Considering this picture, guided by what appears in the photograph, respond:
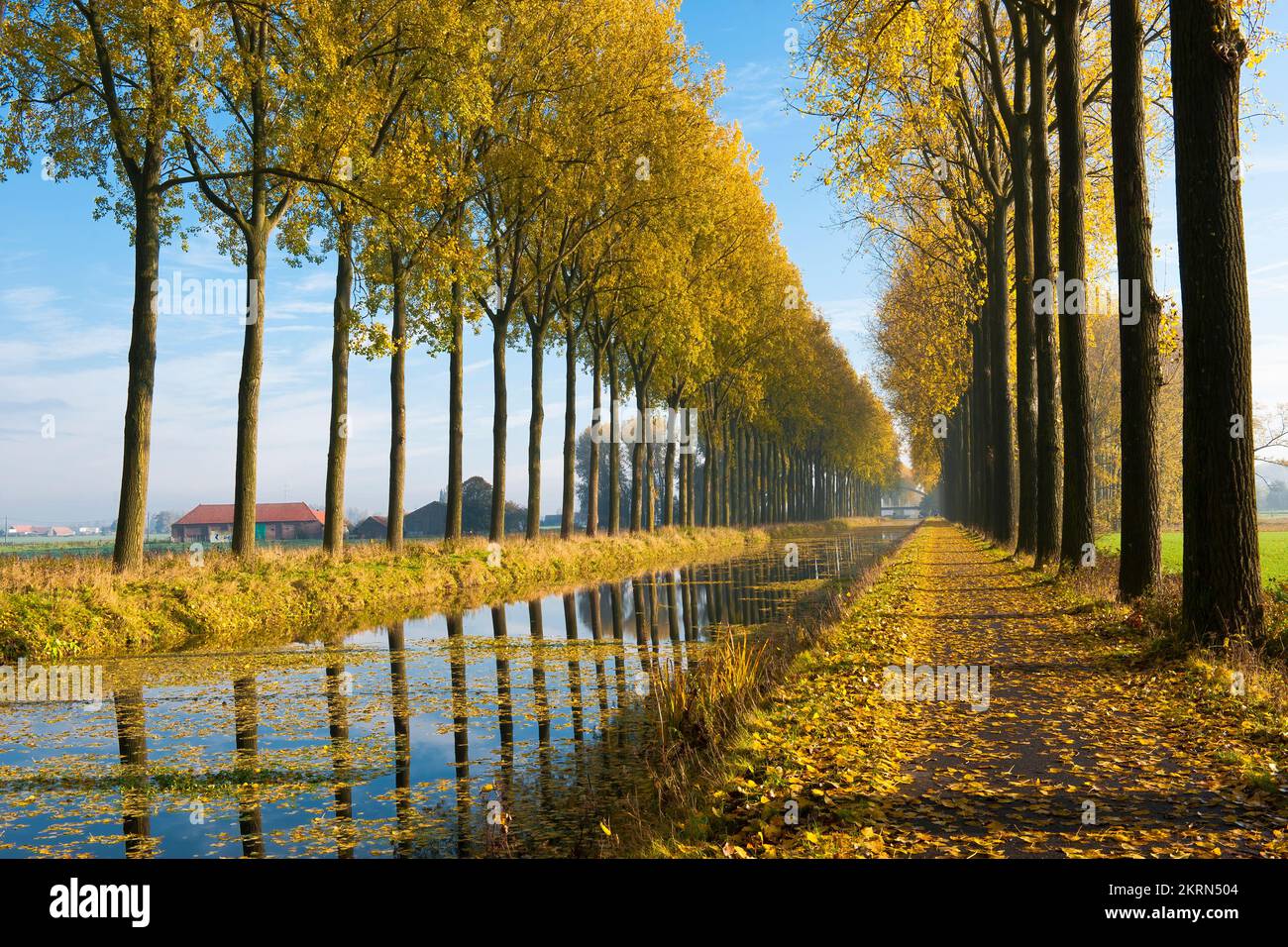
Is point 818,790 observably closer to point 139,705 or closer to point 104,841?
point 104,841

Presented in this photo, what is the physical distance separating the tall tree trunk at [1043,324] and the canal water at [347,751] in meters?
9.13

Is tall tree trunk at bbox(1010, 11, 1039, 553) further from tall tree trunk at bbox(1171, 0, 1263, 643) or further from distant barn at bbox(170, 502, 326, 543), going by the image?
distant barn at bbox(170, 502, 326, 543)

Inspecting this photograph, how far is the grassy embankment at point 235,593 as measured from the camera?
14680mm

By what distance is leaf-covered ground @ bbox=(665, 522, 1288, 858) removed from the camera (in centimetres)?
532

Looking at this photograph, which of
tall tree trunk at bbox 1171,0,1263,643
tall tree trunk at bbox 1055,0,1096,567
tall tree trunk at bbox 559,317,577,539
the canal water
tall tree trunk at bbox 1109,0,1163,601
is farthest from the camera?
tall tree trunk at bbox 559,317,577,539

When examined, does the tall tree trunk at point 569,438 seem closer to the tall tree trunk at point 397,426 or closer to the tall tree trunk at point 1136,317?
the tall tree trunk at point 397,426

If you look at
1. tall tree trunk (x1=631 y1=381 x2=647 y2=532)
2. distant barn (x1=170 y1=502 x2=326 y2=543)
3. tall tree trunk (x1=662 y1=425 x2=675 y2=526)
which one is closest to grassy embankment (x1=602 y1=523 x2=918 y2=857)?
tall tree trunk (x1=631 y1=381 x2=647 y2=532)

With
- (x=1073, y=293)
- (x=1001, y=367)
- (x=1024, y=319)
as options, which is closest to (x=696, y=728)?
(x=1073, y=293)

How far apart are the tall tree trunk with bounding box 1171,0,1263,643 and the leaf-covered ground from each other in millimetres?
1159

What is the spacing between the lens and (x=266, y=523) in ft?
311

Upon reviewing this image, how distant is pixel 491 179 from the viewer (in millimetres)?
27969

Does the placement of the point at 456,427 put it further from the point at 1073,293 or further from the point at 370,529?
the point at 370,529
